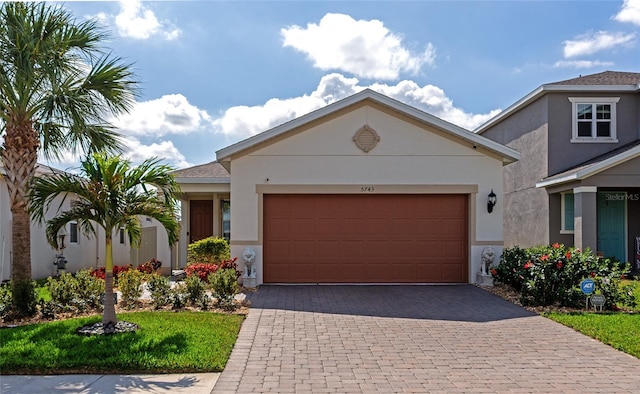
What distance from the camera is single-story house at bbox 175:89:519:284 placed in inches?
500

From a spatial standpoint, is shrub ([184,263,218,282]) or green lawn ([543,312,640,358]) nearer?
green lawn ([543,312,640,358])

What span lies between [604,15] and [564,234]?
7.67m

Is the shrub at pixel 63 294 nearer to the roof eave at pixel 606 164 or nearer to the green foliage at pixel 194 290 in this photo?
the green foliage at pixel 194 290

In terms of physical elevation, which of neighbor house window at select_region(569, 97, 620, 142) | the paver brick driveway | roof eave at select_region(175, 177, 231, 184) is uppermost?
neighbor house window at select_region(569, 97, 620, 142)

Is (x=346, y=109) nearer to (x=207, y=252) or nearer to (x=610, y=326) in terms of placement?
(x=207, y=252)

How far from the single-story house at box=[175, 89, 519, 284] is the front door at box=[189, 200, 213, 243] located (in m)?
5.11

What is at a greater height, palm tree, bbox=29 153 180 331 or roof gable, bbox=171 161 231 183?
roof gable, bbox=171 161 231 183

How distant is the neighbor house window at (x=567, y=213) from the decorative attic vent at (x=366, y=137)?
27.5ft

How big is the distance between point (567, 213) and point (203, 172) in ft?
41.5

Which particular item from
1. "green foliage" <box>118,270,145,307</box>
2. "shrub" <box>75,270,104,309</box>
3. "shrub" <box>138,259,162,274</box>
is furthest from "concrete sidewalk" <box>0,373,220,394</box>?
"shrub" <box>138,259,162,274</box>

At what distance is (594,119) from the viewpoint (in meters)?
16.9

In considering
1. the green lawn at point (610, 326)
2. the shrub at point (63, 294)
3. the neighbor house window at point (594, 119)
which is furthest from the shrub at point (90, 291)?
the neighbor house window at point (594, 119)

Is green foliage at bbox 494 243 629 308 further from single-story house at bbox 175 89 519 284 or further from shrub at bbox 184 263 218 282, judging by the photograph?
shrub at bbox 184 263 218 282

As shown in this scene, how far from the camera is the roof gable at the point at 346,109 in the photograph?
12406 mm
